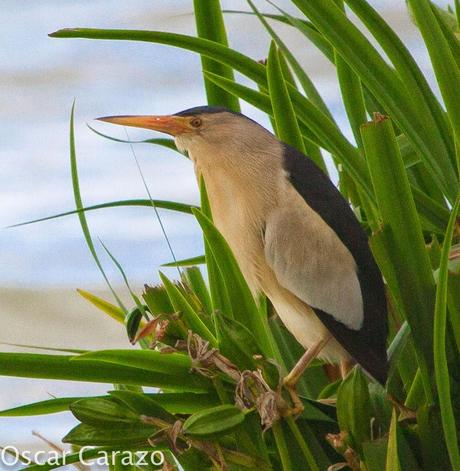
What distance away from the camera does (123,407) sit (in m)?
0.50

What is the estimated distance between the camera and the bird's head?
66 cm

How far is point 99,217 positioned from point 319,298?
1.19 m

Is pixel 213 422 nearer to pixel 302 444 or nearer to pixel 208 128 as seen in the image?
pixel 302 444

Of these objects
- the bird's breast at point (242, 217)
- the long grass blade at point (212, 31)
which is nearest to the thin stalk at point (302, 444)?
the bird's breast at point (242, 217)

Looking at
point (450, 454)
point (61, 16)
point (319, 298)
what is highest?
point (61, 16)

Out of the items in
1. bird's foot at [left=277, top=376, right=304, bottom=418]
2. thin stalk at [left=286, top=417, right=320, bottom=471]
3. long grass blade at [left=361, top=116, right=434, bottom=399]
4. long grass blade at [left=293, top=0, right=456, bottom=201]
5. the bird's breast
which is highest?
long grass blade at [left=293, top=0, right=456, bottom=201]

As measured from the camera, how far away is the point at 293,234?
24.2 inches

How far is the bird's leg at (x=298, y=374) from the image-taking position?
1.68ft

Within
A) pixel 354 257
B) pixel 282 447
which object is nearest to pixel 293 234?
pixel 354 257

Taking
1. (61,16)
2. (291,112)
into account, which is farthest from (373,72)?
(61,16)

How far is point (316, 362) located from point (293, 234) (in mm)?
112

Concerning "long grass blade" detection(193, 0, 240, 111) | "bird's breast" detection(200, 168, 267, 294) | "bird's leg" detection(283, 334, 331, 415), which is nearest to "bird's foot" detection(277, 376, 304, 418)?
"bird's leg" detection(283, 334, 331, 415)

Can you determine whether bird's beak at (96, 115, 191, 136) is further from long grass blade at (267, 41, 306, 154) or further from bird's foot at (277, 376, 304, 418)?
bird's foot at (277, 376, 304, 418)

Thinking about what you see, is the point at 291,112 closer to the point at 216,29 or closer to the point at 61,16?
the point at 216,29
